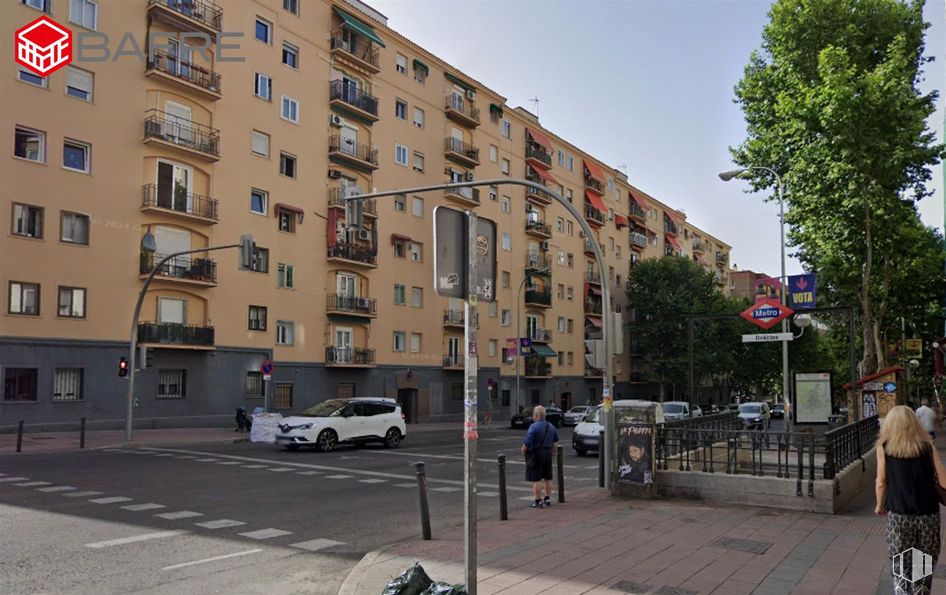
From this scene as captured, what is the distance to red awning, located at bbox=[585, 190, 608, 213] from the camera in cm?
6162

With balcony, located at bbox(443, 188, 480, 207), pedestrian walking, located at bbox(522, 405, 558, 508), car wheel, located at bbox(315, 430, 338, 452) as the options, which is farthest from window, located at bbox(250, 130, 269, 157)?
pedestrian walking, located at bbox(522, 405, 558, 508)

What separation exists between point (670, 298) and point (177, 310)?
1608 inches

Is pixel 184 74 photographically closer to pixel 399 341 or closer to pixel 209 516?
pixel 399 341

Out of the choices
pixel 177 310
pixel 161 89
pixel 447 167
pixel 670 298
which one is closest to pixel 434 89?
pixel 447 167

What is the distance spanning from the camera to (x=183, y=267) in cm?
3047

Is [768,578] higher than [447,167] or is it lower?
lower

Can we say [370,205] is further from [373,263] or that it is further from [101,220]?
[101,220]

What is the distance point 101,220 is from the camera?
92.5 ft

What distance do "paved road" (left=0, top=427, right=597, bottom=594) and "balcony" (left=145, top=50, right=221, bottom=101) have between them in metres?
17.3

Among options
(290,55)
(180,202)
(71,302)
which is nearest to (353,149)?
(290,55)

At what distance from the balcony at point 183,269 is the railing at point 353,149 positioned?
10076 mm

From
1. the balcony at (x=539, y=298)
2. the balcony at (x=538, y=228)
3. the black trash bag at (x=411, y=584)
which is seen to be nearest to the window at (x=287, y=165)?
the balcony at (x=538, y=228)

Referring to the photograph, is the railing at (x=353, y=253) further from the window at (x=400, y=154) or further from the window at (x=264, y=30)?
the window at (x=264, y=30)

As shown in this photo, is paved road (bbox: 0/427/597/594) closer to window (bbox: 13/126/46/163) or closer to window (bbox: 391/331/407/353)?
window (bbox: 13/126/46/163)
